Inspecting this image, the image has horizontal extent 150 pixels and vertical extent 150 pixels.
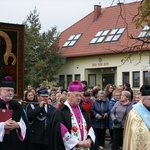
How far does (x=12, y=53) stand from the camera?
10859 millimetres

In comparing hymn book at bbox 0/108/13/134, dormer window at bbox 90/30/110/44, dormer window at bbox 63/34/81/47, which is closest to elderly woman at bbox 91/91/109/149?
hymn book at bbox 0/108/13/134

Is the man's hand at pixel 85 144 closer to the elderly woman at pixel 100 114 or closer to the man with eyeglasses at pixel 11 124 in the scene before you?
the man with eyeglasses at pixel 11 124

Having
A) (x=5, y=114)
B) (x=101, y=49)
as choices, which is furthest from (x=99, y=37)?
(x=5, y=114)

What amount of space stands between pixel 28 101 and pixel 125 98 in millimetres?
3184

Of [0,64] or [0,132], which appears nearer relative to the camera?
[0,132]

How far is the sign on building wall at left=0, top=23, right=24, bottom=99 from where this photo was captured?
1062cm

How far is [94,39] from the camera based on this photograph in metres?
33.5

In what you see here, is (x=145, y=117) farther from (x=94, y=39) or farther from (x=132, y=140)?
(x=94, y=39)

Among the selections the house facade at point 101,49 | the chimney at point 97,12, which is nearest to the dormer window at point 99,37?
the house facade at point 101,49

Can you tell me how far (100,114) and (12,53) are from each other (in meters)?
3.63

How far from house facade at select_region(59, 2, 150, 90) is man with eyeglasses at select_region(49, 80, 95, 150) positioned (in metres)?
21.2

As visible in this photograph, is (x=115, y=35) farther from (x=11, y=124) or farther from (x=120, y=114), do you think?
(x=11, y=124)

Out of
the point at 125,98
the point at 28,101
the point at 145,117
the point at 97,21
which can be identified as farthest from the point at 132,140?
the point at 97,21

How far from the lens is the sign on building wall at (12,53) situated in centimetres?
1062
